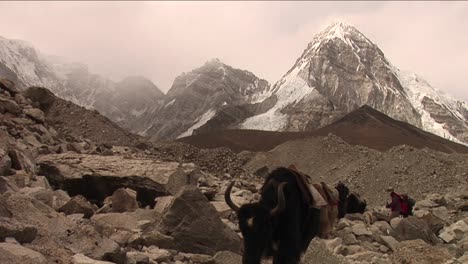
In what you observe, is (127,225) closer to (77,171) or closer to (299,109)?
(77,171)

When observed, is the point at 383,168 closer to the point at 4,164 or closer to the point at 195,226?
the point at 195,226

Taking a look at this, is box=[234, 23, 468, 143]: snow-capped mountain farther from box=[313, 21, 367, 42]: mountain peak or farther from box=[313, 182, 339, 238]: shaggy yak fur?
box=[313, 182, 339, 238]: shaggy yak fur

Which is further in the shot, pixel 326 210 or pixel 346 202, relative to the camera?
pixel 346 202

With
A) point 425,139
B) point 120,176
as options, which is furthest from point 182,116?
point 120,176

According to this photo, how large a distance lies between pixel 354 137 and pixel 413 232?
202 ft

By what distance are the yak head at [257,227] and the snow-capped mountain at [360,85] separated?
436ft

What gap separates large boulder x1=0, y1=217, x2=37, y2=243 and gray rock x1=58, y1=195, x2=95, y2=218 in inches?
78.2

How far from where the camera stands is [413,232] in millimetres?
9758

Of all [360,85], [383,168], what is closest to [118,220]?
[383,168]

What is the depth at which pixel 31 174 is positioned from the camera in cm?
794

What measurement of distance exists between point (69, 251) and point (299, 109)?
123565mm

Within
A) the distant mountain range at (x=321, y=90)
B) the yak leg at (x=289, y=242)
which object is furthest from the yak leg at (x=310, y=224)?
the distant mountain range at (x=321, y=90)

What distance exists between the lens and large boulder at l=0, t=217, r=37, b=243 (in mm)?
4367

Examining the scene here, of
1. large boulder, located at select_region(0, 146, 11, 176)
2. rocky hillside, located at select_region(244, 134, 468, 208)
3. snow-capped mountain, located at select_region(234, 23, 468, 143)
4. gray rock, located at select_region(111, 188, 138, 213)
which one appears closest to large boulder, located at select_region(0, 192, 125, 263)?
large boulder, located at select_region(0, 146, 11, 176)
